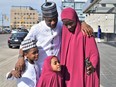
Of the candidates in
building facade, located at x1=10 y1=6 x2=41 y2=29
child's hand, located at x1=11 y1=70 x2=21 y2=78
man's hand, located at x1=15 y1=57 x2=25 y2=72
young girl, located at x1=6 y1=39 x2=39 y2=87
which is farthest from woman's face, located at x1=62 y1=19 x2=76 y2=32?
building facade, located at x1=10 y1=6 x2=41 y2=29

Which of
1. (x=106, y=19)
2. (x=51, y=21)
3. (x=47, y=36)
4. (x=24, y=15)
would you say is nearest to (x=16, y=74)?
(x=47, y=36)

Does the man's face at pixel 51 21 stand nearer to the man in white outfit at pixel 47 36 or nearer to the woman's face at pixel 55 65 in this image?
the man in white outfit at pixel 47 36

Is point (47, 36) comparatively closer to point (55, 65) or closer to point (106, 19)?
point (55, 65)

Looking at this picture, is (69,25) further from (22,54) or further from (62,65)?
(22,54)

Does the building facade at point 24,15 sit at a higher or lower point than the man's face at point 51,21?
lower

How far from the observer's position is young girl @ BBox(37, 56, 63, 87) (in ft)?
12.5

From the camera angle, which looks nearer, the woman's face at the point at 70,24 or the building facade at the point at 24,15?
the woman's face at the point at 70,24

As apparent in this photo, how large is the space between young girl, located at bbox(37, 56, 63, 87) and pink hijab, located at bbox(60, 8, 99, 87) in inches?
5.8

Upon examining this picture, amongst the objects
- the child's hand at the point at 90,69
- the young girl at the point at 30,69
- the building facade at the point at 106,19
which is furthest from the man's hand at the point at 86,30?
the building facade at the point at 106,19

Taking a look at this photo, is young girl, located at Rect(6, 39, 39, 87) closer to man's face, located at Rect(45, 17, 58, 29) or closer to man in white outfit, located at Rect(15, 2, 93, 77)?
man in white outfit, located at Rect(15, 2, 93, 77)

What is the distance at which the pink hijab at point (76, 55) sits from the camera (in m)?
3.84

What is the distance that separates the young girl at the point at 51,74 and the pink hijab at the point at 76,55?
0.48ft

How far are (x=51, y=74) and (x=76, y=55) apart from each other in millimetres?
340

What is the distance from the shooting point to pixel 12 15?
121 metres
